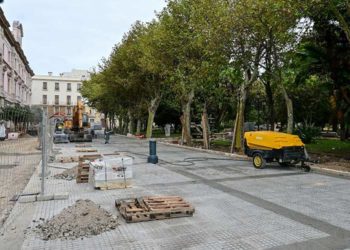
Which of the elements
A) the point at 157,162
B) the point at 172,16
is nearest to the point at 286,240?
the point at 157,162

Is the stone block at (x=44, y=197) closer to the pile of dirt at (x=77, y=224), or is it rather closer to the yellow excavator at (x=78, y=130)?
the pile of dirt at (x=77, y=224)

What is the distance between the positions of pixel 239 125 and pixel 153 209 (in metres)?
12.5

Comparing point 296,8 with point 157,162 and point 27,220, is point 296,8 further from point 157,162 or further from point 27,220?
point 27,220

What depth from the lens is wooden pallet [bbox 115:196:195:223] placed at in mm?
6391

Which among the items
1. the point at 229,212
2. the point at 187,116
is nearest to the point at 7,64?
the point at 187,116

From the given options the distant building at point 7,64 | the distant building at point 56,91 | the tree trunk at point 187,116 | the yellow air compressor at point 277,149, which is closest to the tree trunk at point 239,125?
the yellow air compressor at point 277,149

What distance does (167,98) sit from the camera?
39625 millimetres

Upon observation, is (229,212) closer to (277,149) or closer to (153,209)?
(153,209)

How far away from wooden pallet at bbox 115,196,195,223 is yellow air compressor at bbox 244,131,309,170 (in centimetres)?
628

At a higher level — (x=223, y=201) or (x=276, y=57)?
(x=276, y=57)

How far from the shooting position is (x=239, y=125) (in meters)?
18.5

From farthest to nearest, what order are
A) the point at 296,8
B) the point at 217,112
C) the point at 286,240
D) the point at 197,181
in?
the point at 217,112, the point at 296,8, the point at 197,181, the point at 286,240

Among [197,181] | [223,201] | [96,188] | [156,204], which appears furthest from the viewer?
[197,181]

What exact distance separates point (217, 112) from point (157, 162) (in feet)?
77.7
